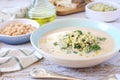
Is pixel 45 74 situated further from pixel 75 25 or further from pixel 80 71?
pixel 75 25

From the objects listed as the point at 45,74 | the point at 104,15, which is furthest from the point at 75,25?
the point at 45,74

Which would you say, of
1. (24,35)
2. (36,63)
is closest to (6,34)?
(24,35)

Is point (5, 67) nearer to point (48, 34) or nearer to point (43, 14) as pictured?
point (48, 34)

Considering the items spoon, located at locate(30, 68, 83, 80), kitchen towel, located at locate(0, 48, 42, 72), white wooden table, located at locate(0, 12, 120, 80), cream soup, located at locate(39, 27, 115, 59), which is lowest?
white wooden table, located at locate(0, 12, 120, 80)

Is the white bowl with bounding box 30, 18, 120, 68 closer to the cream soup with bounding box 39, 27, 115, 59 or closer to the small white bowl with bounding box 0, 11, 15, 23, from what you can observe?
the cream soup with bounding box 39, 27, 115, 59

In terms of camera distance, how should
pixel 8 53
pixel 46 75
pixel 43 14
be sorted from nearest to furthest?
pixel 46 75, pixel 8 53, pixel 43 14

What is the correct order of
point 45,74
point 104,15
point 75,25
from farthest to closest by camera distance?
point 104,15 < point 75,25 < point 45,74

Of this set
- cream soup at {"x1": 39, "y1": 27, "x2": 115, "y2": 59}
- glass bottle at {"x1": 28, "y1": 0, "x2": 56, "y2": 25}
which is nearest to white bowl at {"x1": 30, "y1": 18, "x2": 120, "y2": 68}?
cream soup at {"x1": 39, "y1": 27, "x2": 115, "y2": 59}
